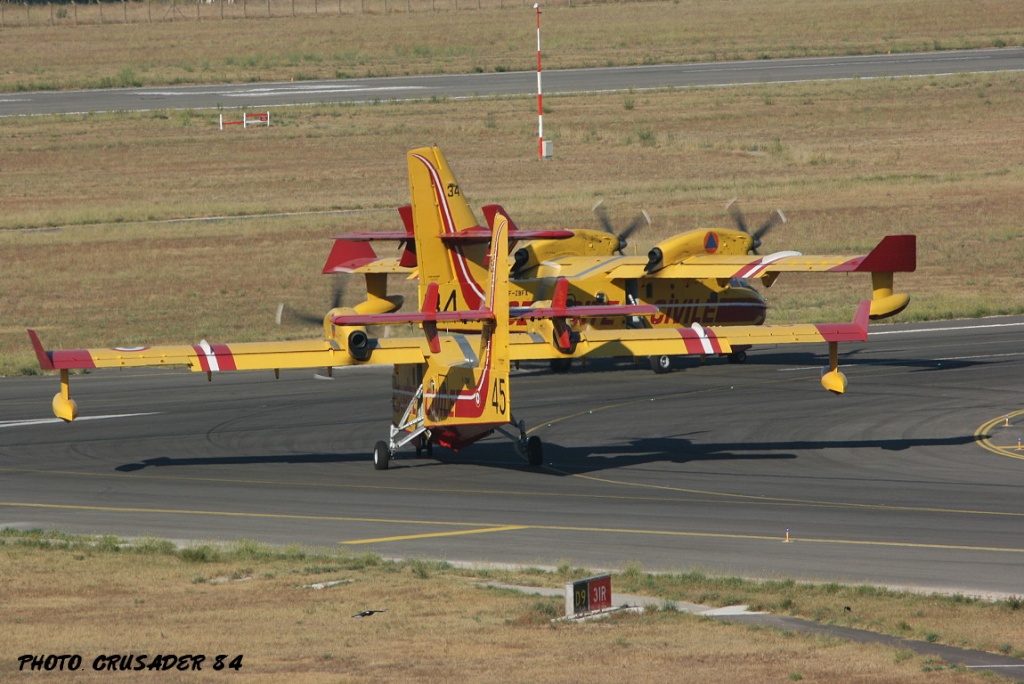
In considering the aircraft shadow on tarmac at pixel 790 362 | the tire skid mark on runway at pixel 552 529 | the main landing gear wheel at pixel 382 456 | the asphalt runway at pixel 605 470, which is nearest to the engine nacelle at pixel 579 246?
the aircraft shadow on tarmac at pixel 790 362

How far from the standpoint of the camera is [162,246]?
216ft

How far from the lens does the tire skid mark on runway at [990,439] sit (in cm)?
3147

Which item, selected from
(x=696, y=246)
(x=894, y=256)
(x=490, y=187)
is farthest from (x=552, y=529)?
(x=490, y=187)

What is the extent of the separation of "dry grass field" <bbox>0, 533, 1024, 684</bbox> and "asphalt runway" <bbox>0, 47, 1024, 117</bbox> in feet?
251

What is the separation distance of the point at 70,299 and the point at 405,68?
61.0 meters

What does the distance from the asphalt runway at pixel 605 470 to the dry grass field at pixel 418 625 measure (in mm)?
1702

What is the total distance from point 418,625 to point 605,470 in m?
12.4

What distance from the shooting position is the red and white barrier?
89.9 metres

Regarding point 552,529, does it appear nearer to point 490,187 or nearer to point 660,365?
point 660,365

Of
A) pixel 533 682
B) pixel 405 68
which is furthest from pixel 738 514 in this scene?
pixel 405 68

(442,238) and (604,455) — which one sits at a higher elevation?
(442,238)

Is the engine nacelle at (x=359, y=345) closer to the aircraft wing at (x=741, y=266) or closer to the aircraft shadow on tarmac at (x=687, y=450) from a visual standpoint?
the aircraft shadow on tarmac at (x=687, y=450)

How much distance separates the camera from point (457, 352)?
30.8 meters

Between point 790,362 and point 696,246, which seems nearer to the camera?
point 696,246
